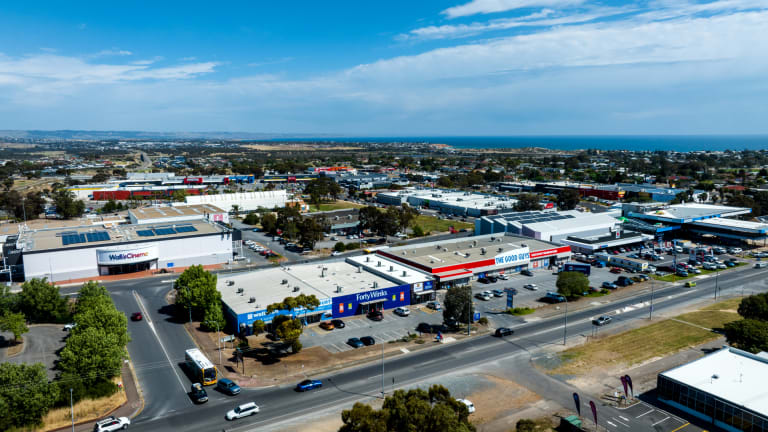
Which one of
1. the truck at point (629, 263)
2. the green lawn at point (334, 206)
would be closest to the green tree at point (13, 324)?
the truck at point (629, 263)

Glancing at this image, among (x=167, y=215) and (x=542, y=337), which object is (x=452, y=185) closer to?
(x=167, y=215)

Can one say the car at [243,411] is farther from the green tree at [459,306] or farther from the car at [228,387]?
the green tree at [459,306]

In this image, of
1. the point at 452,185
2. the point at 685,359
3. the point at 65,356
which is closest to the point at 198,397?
the point at 65,356

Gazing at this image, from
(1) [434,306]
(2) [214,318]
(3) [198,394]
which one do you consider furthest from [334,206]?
(3) [198,394]

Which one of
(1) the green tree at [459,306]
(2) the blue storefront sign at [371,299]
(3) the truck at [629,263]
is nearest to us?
(1) the green tree at [459,306]

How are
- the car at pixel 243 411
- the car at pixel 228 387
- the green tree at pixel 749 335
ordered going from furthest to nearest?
the green tree at pixel 749 335 → the car at pixel 228 387 → the car at pixel 243 411

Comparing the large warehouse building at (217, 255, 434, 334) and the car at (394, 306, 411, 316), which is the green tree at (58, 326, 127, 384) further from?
the car at (394, 306, 411, 316)

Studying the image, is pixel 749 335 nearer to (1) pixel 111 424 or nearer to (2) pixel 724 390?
(2) pixel 724 390
